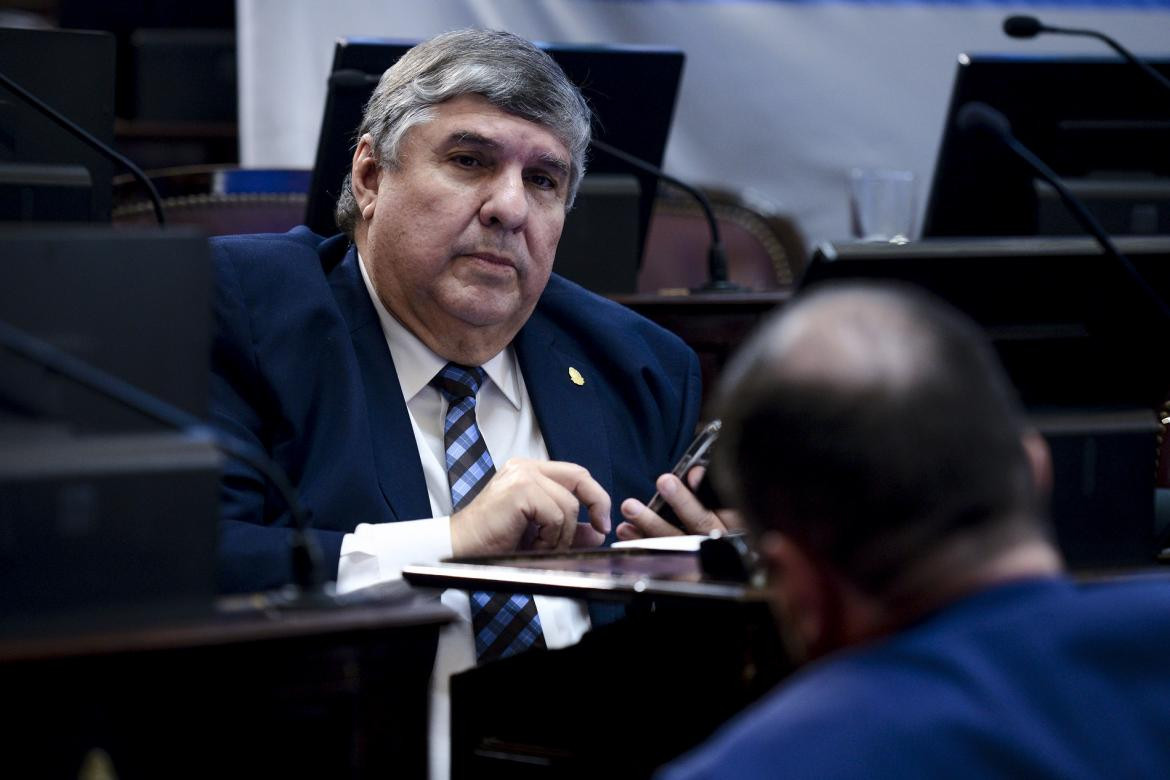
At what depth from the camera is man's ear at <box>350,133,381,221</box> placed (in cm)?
239

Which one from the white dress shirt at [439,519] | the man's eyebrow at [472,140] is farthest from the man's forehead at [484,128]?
the white dress shirt at [439,519]

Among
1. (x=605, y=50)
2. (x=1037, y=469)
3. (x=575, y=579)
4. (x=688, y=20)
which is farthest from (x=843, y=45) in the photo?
(x=1037, y=469)

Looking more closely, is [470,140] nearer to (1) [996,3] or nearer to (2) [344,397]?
(2) [344,397]

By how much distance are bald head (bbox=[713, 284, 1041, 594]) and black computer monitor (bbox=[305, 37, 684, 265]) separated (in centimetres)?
183

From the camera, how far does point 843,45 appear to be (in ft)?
14.3

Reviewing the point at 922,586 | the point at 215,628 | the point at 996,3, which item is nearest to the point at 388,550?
the point at 215,628

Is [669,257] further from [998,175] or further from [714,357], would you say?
[998,175]

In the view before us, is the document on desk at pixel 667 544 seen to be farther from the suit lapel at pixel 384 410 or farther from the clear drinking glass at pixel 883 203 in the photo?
the clear drinking glass at pixel 883 203

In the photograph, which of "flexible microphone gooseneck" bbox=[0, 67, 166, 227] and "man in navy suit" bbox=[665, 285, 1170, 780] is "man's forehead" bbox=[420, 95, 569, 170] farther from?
"man in navy suit" bbox=[665, 285, 1170, 780]

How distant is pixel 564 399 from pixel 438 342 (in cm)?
20

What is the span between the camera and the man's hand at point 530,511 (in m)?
1.88

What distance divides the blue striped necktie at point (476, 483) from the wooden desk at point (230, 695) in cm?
77

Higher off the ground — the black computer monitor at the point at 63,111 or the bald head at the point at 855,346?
the black computer monitor at the point at 63,111

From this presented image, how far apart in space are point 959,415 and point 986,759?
17 centimetres
